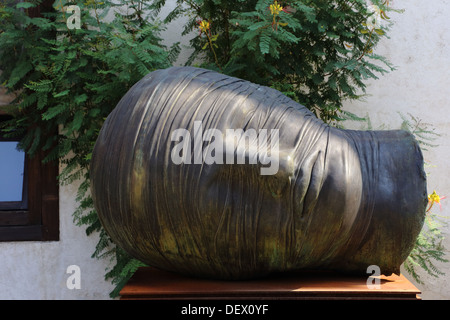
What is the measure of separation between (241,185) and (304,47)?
5.61 feet

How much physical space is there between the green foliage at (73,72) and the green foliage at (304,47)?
31 centimetres

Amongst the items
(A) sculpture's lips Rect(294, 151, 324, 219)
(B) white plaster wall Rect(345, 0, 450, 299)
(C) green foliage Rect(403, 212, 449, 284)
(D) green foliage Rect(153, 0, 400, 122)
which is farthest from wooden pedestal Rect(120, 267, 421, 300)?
(B) white plaster wall Rect(345, 0, 450, 299)

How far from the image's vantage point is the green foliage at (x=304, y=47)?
11.7 ft

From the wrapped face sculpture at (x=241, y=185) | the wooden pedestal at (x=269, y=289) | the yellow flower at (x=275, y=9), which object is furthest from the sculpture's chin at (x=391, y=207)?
the yellow flower at (x=275, y=9)

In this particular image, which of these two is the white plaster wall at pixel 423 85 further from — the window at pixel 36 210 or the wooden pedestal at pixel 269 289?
the window at pixel 36 210

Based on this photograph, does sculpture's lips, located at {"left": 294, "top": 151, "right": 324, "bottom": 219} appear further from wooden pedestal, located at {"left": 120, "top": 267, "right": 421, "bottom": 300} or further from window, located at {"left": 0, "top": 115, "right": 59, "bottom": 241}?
window, located at {"left": 0, "top": 115, "right": 59, "bottom": 241}

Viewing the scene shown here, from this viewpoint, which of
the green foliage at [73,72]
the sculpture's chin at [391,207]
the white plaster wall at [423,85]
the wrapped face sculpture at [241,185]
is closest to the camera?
the wrapped face sculpture at [241,185]

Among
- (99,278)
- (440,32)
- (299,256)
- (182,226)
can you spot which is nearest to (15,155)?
(99,278)

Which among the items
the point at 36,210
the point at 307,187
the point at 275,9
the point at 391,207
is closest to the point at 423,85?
the point at 275,9

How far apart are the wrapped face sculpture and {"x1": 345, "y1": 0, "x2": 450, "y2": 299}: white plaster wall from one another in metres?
1.62

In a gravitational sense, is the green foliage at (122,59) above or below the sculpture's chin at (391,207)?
above

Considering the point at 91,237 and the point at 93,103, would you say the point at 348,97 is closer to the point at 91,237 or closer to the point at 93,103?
→ the point at 93,103

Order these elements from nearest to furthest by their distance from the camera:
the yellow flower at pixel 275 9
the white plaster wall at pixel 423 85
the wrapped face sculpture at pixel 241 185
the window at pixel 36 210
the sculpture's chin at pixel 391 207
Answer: the wrapped face sculpture at pixel 241 185 → the sculpture's chin at pixel 391 207 → the yellow flower at pixel 275 9 → the window at pixel 36 210 → the white plaster wall at pixel 423 85

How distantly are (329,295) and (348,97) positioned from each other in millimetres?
1943
